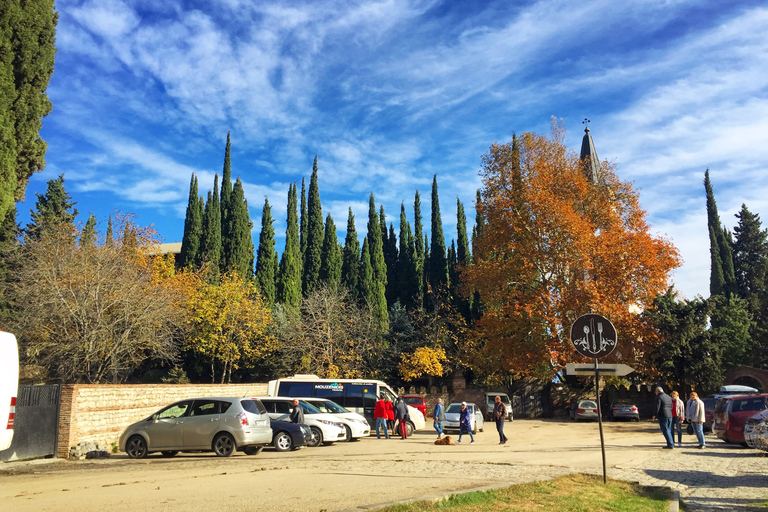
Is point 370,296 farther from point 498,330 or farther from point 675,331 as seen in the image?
point 675,331

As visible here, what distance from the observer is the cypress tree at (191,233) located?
52362mm

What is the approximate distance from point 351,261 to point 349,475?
42126mm

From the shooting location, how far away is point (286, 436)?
1716 centimetres

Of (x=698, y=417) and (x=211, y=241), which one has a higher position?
(x=211, y=241)

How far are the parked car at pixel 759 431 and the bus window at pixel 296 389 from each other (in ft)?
51.7

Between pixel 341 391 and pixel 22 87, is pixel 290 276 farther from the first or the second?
pixel 22 87

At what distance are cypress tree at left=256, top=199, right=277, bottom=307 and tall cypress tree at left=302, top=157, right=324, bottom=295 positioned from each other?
9.85 feet

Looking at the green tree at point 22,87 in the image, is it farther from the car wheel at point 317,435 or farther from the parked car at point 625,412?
the parked car at point 625,412

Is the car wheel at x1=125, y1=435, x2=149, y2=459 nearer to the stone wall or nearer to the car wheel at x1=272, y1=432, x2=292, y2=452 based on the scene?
the stone wall

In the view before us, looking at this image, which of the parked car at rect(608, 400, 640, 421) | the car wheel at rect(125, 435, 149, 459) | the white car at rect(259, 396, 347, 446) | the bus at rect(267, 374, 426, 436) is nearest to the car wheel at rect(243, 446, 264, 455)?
the white car at rect(259, 396, 347, 446)

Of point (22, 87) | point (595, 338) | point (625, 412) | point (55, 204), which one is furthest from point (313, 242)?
point (595, 338)

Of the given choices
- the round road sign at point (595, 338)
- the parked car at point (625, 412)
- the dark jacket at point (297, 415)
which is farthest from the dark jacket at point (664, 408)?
the parked car at point (625, 412)

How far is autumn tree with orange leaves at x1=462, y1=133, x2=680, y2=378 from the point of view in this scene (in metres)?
28.5

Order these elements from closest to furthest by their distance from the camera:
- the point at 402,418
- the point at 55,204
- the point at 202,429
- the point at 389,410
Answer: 1. the point at 202,429
2. the point at 402,418
3. the point at 389,410
4. the point at 55,204
